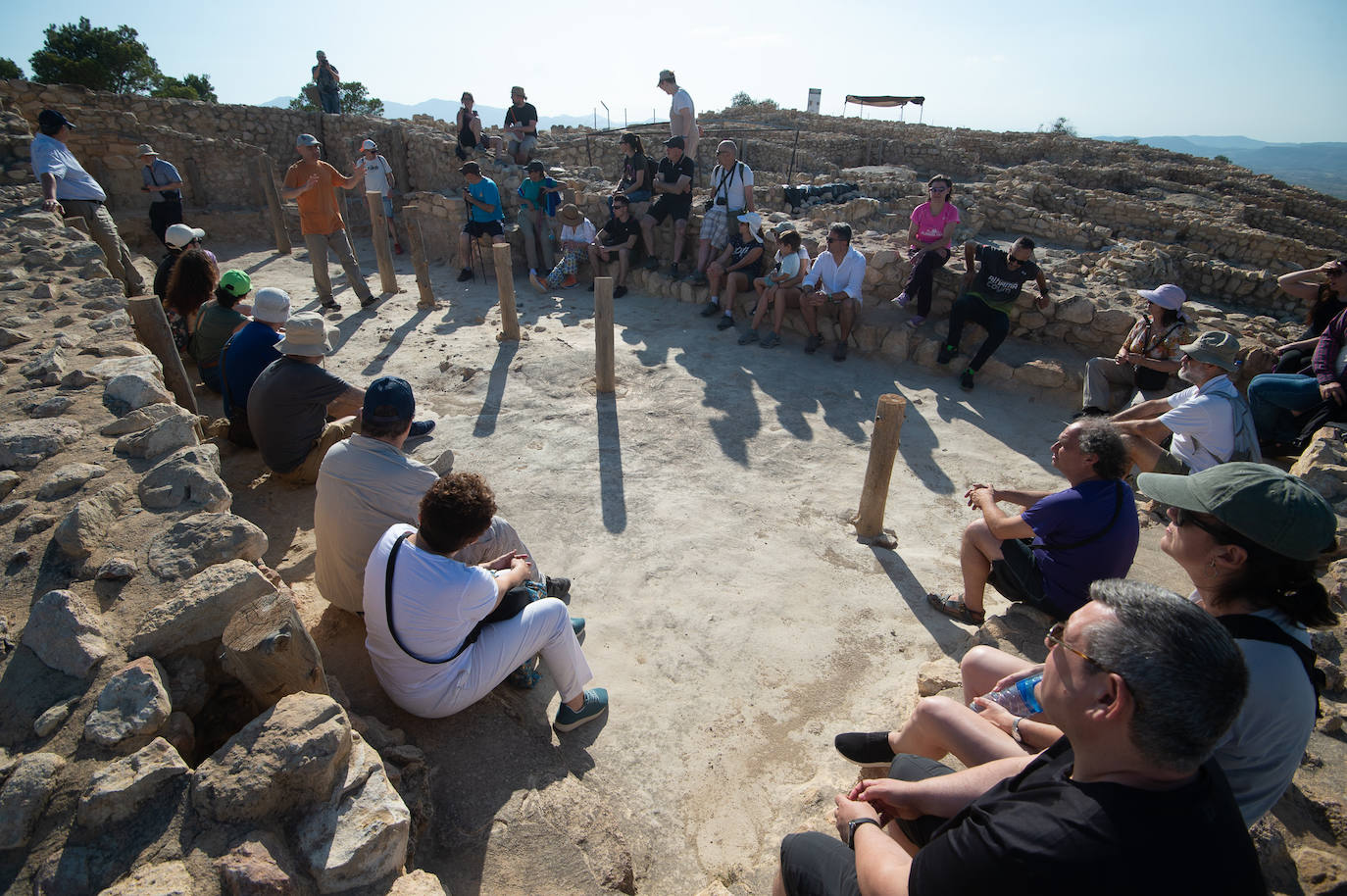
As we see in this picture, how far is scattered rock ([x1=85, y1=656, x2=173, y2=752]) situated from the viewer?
203cm

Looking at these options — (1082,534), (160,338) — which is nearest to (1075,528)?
(1082,534)

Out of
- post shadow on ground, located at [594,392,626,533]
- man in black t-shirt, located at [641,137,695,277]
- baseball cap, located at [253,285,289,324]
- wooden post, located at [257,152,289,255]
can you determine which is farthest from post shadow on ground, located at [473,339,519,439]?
wooden post, located at [257,152,289,255]

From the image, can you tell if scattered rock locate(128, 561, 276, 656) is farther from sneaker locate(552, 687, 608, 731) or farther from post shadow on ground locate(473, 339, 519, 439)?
post shadow on ground locate(473, 339, 519, 439)

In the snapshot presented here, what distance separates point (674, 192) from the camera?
972 centimetres

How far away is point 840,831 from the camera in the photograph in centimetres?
230

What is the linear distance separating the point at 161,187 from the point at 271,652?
35.4 feet

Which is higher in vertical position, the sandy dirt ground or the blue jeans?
the blue jeans

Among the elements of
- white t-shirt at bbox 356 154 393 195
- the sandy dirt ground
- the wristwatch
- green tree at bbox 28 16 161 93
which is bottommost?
the sandy dirt ground

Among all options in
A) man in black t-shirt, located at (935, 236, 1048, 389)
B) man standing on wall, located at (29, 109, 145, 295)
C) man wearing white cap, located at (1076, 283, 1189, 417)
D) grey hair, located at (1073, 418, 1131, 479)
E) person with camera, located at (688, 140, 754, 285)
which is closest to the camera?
grey hair, located at (1073, 418, 1131, 479)

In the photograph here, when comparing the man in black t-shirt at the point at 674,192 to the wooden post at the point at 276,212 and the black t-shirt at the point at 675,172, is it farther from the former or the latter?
the wooden post at the point at 276,212

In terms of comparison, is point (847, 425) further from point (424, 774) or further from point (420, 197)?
point (420, 197)

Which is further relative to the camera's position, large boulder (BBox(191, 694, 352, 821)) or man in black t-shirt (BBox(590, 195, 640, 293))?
man in black t-shirt (BBox(590, 195, 640, 293))

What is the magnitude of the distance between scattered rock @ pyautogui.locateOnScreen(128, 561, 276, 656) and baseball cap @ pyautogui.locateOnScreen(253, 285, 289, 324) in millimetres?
2788

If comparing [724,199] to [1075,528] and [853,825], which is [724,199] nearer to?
[1075,528]
